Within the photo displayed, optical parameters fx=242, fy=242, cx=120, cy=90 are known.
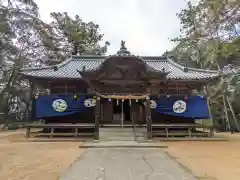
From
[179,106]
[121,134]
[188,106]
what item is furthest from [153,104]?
[121,134]

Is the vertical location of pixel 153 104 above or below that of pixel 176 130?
above

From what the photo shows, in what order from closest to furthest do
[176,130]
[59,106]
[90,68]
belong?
[59,106] → [176,130] → [90,68]

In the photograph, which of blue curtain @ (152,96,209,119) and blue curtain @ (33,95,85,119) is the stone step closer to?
blue curtain @ (152,96,209,119)

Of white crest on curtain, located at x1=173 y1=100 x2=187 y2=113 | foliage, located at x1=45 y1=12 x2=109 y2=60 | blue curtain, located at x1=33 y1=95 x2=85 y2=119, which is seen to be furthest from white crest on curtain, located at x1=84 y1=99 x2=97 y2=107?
foliage, located at x1=45 y1=12 x2=109 y2=60

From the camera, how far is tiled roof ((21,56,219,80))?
48.5 feet

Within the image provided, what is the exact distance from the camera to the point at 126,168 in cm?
660

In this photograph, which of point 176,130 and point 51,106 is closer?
point 51,106

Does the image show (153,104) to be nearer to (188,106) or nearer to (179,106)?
(179,106)

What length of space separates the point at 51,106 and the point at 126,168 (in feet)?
29.4

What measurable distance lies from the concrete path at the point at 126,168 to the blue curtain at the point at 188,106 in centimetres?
627

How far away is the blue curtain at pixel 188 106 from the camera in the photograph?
14.5 meters

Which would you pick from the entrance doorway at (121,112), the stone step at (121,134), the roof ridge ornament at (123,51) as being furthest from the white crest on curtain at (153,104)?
the roof ridge ornament at (123,51)

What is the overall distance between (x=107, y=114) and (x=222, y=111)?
12414 millimetres

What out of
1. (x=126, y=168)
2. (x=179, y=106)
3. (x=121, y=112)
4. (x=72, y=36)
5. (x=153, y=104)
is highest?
(x=72, y=36)
